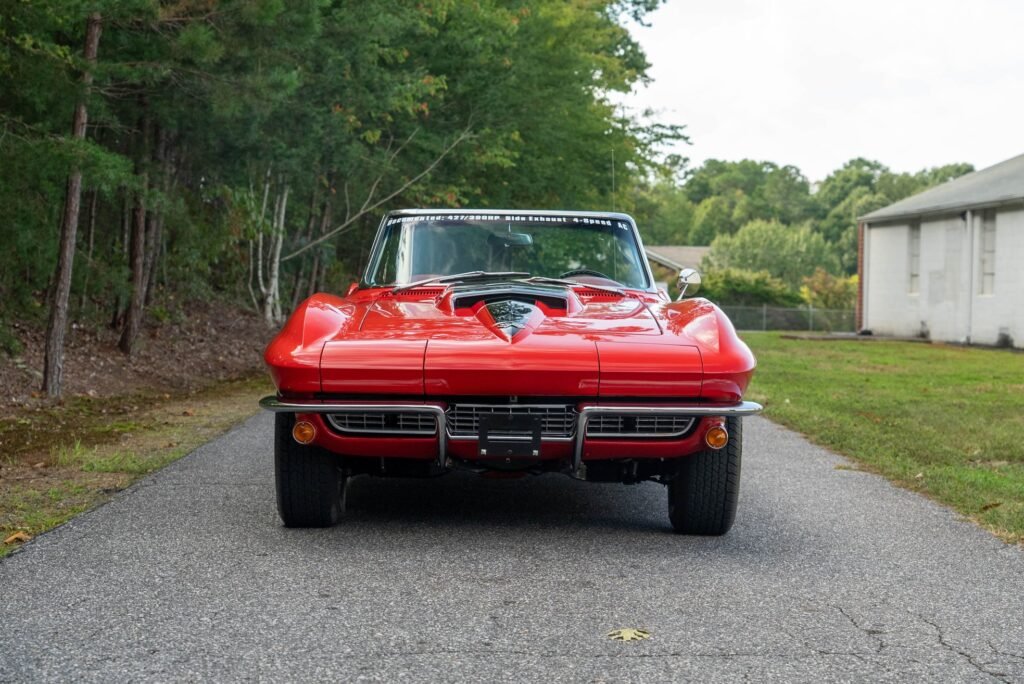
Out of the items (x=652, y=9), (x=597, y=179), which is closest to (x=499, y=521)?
(x=597, y=179)

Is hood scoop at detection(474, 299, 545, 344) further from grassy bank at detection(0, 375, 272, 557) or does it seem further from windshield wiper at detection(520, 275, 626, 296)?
grassy bank at detection(0, 375, 272, 557)

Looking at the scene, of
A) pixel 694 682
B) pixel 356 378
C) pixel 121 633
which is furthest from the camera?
pixel 356 378

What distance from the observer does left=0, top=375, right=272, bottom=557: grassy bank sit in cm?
650

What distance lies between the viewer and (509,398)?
5.26 metres

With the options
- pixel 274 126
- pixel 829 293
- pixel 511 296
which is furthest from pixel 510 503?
pixel 829 293

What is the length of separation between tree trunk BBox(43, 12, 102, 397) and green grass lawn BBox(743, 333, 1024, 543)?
23.9 feet

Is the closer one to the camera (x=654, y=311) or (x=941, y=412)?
(x=654, y=311)

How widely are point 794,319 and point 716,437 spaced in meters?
47.0

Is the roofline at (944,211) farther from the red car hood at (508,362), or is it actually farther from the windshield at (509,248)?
the red car hood at (508,362)

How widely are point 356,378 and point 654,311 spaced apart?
171cm

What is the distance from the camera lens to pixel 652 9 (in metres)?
47.3

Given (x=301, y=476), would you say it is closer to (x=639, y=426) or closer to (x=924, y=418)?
(x=639, y=426)

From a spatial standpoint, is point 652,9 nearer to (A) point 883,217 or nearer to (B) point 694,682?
(A) point 883,217

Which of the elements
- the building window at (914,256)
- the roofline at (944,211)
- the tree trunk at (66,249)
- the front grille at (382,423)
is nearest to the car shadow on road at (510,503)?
the front grille at (382,423)
